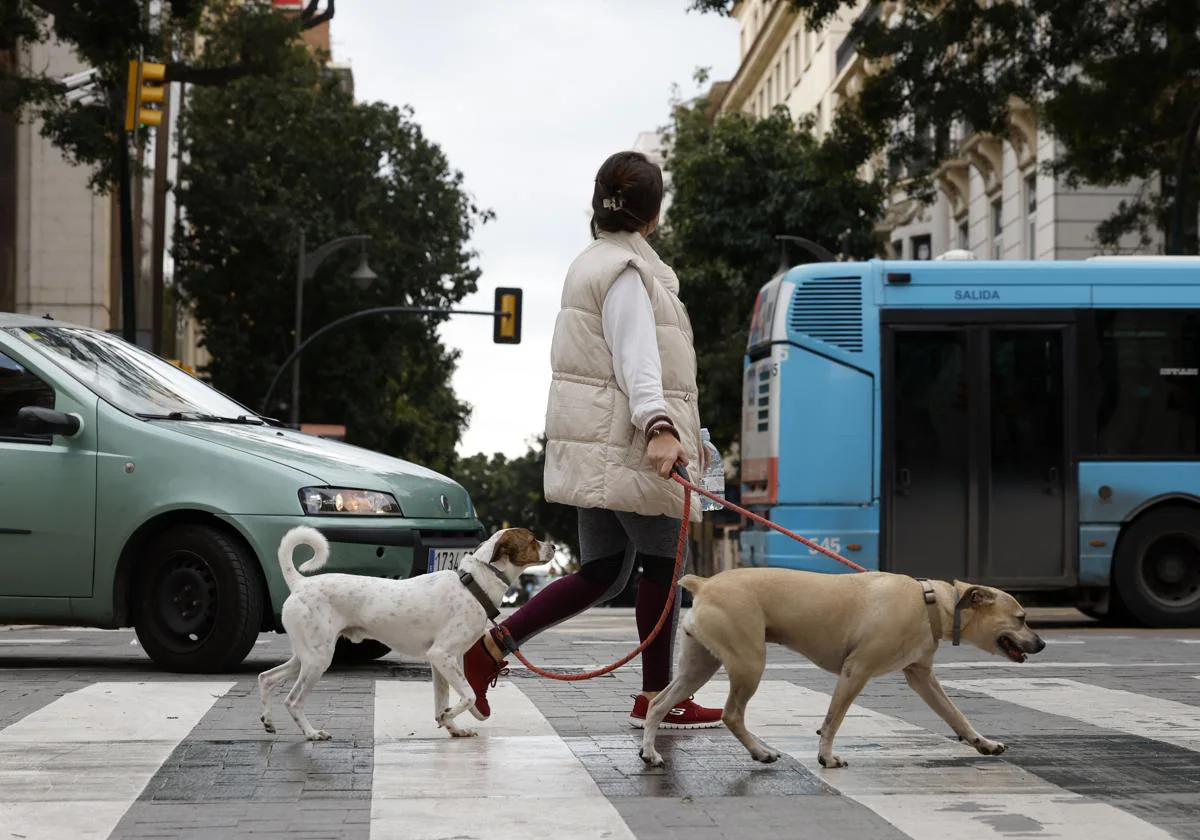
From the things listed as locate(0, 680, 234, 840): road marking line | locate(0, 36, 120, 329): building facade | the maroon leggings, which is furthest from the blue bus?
locate(0, 36, 120, 329): building facade

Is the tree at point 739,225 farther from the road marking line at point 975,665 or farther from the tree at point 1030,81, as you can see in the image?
the road marking line at point 975,665

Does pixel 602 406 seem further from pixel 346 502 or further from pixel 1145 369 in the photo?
pixel 1145 369

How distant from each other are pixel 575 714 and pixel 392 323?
38122 mm

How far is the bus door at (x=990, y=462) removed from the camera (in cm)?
1617

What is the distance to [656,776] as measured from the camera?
6.04 meters

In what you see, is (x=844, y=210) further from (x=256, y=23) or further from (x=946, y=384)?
(x=946, y=384)

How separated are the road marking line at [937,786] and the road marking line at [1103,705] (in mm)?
772

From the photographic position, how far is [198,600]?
32.0 ft

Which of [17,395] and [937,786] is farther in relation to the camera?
[17,395]

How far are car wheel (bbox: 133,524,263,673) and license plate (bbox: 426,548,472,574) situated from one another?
2.87 feet

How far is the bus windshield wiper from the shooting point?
10.1 meters

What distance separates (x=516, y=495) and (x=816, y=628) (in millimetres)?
118008

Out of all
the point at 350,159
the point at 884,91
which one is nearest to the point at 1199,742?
the point at 884,91

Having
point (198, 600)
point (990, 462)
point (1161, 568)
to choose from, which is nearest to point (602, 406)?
point (198, 600)
